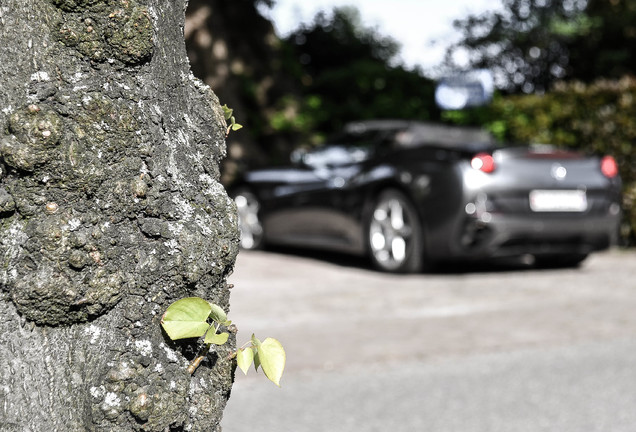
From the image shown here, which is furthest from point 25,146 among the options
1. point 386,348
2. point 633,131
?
point 633,131

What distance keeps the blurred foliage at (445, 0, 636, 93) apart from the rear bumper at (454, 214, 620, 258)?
29.6 feet

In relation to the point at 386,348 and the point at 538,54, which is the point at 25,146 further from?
the point at 538,54

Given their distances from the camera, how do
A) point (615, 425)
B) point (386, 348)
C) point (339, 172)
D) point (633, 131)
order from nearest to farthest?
point (615, 425), point (386, 348), point (339, 172), point (633, 131)

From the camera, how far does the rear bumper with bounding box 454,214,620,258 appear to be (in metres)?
8.61

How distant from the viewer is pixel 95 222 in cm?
140

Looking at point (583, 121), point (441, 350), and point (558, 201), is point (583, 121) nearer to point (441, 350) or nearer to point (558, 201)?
point (558, 201)

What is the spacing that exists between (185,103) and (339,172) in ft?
27.9

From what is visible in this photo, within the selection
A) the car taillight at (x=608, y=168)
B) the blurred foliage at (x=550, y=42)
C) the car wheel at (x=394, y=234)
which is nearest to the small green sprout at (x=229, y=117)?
the car wheel at (x=394, y=234)

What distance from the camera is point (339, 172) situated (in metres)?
10.0

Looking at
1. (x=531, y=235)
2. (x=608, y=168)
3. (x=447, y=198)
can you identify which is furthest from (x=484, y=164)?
(x=608, y=168)

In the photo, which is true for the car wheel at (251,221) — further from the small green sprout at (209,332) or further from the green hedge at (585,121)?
→ the small green sprout at (209,332)

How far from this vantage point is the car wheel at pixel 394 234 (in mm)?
8984

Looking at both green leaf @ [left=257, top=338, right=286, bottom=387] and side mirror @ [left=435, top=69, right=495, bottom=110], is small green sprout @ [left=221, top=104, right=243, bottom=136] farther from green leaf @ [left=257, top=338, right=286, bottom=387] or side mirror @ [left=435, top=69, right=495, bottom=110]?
side mirror @ [left=435, top=69, right=495, bottom=110]

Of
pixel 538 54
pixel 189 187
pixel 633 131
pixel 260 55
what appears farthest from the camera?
pixel 538 54
